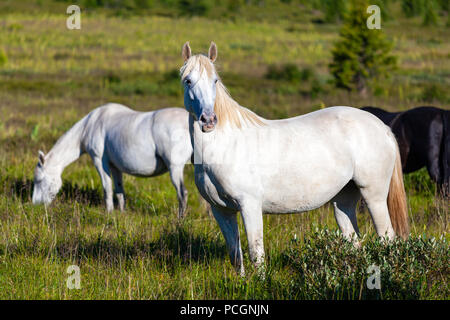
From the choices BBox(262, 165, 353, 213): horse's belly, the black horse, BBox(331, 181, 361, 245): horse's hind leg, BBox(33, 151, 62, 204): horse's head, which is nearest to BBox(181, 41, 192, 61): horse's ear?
BBox(262, 165, 353, 213): horse's belly

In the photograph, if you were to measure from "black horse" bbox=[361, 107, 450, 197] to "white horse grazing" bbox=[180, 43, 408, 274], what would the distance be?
9.46 feet

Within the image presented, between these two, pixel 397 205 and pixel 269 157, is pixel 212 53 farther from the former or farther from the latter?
pixel 397 205

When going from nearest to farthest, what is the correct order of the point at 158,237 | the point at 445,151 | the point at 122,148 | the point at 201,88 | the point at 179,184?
the point at 201,88, the point at 158,237, the point at 445,151, the point at 179,184, the point at 122,148

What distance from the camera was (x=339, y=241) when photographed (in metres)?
4.38

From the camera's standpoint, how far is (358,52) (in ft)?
90.6

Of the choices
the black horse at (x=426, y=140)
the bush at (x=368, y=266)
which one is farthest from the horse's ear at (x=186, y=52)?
the black horse at (x=426, y=140)

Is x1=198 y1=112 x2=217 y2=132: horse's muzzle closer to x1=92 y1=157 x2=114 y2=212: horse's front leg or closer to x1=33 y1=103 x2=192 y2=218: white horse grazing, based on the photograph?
x1=33 y1=103 x2=192 y2=218: white horse grazing

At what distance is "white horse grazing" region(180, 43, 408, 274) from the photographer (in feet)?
13.5

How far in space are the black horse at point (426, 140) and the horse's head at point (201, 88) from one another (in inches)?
172

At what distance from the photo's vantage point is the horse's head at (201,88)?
385cm

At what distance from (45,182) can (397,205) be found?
18.0ft

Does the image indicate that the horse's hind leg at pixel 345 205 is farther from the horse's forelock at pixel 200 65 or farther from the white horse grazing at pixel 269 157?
the horse's forelock at pixel 200 65

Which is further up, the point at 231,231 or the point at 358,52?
the point at 358,52

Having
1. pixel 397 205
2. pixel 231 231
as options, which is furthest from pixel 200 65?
pixel 397 205
